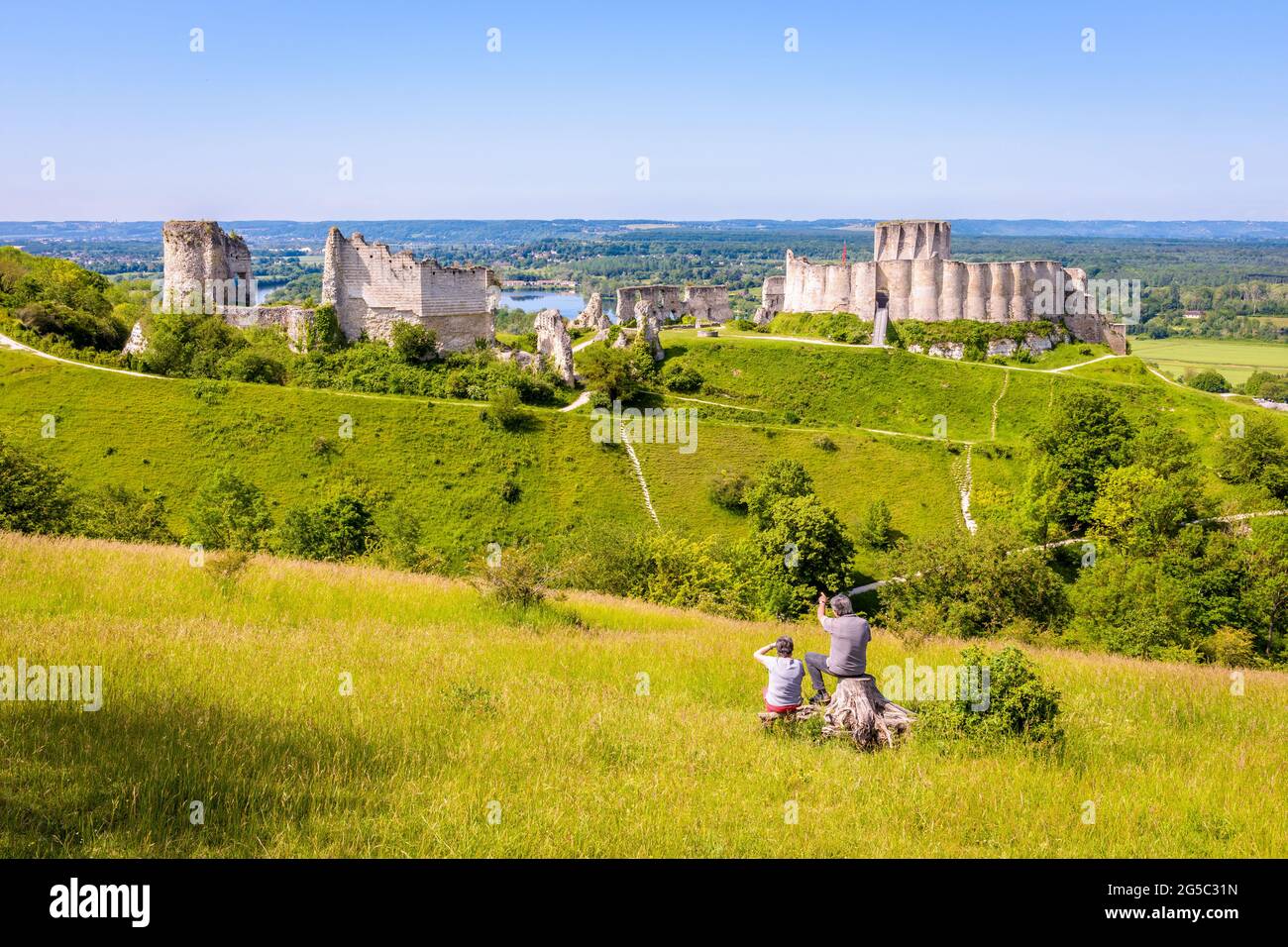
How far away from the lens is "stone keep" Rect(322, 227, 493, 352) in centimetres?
4759

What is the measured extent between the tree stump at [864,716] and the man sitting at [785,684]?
1.08ft

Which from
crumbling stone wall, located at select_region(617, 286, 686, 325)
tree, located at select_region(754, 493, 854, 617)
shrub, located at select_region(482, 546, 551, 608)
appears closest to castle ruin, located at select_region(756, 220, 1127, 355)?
Answer: crumbling stone wall, located at select_region(617, 286, 686, 325)

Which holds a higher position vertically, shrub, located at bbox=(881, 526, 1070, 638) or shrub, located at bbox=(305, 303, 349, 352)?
shrub, located at bbox=(305, 303, 349, 352)

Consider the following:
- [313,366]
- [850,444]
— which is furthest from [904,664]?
[313,366]

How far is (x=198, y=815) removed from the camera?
5.70 meters

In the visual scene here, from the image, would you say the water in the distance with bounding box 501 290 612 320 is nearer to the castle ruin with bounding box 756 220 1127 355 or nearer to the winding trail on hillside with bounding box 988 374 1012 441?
the castle ruin with bounding box 756 220 1127 355

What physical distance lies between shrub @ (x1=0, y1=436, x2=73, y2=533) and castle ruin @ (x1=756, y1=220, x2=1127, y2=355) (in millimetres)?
53883

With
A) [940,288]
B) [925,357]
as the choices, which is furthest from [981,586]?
[940,288]

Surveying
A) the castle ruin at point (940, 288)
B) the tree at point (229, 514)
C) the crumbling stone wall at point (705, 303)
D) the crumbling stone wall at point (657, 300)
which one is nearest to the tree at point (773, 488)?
the tree at point (229, 514)

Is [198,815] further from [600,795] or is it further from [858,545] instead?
[858,545]

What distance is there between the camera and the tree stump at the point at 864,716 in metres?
8.30

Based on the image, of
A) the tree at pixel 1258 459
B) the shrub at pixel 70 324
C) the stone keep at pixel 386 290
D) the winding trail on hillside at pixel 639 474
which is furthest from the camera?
the stone keep at pixel 386 290

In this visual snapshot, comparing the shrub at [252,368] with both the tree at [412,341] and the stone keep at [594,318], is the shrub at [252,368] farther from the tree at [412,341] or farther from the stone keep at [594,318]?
the stone keep at [594,318]
